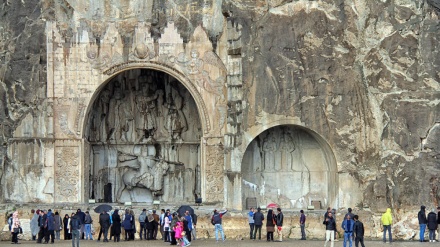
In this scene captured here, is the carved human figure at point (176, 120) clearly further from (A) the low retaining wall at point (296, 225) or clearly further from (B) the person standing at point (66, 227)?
(B) the person standing at point (66, 227)

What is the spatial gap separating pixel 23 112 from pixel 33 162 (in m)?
1.99

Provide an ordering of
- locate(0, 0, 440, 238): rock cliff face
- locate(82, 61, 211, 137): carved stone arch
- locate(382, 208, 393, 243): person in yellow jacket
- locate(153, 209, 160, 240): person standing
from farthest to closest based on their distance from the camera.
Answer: locate(82, 61, 211, 137): carved stone arch
locate(0, 0, 440, 238): rock cliff face
locate(153, 209, 160, 240): person standing
locate(382, 208, 393, 243): person in yellow jacket

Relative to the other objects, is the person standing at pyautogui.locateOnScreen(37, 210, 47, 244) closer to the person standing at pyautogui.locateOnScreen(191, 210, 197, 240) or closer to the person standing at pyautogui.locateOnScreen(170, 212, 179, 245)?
the person standing at pyautogui.locateOnScreen(170, 212, 179, 245)

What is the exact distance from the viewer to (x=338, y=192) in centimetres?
4469

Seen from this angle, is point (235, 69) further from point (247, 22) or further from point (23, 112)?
point (23, 112)

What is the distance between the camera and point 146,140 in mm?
47094

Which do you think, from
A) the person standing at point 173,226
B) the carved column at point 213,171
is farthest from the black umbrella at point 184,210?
the carved column at point 213,171

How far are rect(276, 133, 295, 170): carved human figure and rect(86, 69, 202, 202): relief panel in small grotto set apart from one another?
338cm

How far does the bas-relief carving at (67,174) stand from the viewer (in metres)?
44.7

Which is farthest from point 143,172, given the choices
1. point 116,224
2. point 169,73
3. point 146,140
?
point 116,224

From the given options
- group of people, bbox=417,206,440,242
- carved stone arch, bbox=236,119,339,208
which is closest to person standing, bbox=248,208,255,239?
carved stone arch, bbox=236,119,339,208

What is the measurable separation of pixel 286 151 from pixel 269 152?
0.68 m

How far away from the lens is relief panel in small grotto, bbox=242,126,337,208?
46.1 m

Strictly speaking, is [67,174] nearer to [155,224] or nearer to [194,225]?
[155,224]
